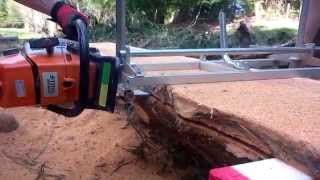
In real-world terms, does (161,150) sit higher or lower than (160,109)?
lower

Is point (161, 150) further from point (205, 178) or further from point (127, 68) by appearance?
point (127, 68)

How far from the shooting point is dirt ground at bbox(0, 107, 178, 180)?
9.43 feet

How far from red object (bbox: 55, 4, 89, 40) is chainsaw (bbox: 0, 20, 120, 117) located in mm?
76

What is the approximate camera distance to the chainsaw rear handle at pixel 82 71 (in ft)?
5.64

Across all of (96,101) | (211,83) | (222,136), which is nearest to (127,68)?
(96,101)

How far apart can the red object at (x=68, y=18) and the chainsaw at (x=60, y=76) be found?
0.25ft

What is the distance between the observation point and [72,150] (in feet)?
10.3

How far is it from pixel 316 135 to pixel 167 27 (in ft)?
24.8

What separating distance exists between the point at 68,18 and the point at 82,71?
0.32 m

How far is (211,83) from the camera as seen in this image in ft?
6.55

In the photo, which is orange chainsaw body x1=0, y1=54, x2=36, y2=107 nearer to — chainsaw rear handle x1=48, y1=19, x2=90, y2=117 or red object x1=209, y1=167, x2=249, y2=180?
chainsaw rear handle x1=48, y1=19, x2=90, y2=117

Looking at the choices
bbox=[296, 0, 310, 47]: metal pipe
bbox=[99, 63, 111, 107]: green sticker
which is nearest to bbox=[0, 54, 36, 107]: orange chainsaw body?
bbox=[99, 63, 111, 107]: green sticker

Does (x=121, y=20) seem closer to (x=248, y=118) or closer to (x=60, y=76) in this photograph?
(x=60, y=76)

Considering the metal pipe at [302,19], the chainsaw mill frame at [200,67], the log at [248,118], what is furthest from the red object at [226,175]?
the metal pipe at [302,19]
